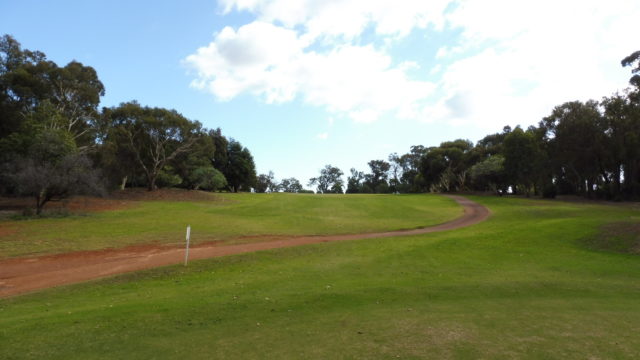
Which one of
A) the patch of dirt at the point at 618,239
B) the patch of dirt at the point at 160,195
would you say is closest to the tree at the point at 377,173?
the patch of dirt at the point at 160,195

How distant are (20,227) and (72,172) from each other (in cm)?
695

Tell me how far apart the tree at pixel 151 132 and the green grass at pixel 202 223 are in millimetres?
9131

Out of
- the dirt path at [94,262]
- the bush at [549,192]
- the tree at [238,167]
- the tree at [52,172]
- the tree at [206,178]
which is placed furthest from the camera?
the tree at [238,167]

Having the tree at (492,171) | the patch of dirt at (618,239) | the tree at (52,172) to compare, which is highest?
the tree at (492,171)

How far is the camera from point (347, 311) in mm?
8648

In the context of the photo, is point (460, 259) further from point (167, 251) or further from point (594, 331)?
point (167, 251)

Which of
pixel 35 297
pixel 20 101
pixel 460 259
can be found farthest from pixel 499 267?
pixel 20 101

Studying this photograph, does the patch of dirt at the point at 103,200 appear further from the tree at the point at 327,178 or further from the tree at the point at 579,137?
the tree at the point at 327,178

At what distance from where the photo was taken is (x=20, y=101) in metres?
42.0

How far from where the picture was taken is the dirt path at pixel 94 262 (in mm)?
14270

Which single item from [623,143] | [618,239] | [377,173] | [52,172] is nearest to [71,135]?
[52,172]

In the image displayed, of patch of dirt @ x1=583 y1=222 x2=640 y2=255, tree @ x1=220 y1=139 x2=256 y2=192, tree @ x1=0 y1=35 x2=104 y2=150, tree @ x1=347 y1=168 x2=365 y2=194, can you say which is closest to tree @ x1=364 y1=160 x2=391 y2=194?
tree @ x1=347 y1=168 x2=365 y2=194

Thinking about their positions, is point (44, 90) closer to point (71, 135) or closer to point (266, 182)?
point (71, 135)

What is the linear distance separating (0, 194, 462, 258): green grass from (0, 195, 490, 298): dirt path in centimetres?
203
